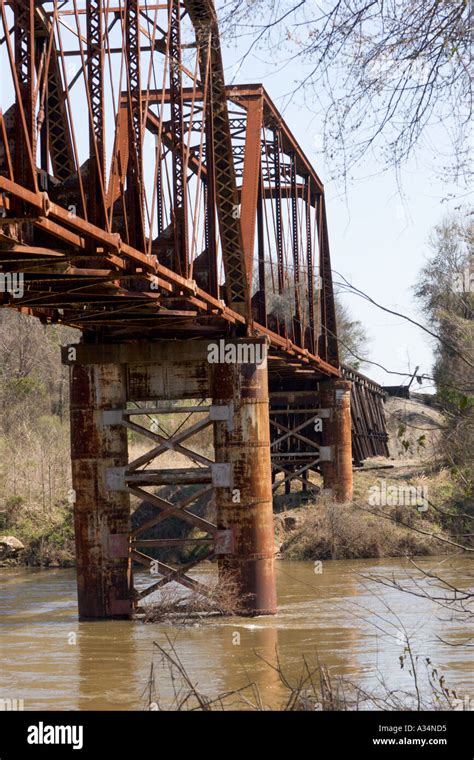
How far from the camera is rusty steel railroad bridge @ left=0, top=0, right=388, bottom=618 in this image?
42.1 ft

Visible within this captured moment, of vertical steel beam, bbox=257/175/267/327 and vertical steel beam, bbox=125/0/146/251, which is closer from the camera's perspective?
vertical steel beam, bbox=125/0/146/251

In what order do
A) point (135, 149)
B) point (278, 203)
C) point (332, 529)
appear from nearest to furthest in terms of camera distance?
point (135, 149) < point (278, 203) < point (332, 529)

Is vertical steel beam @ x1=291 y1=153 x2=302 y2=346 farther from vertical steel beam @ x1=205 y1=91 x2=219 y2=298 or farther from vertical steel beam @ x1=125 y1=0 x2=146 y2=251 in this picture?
vertical steel beam @ x1=125 y1=0 x2=146 y2=251

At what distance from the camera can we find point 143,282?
17.3 metres

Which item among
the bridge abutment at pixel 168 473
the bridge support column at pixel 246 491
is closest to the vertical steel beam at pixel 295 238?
the bridge abutment at pixel 168 473

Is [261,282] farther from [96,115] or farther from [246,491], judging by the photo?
[96,115]

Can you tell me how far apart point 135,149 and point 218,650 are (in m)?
7.52

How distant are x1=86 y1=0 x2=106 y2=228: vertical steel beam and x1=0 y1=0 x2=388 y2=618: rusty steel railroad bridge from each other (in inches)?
1.0

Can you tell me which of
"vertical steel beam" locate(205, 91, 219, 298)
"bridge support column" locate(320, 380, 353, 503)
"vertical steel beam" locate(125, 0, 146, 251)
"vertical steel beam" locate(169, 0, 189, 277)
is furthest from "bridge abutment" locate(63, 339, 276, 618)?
"bridge support column" locate(320, 380, 353, 503)

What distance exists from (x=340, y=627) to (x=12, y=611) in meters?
7.10

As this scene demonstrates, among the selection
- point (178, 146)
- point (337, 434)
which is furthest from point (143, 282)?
point (337, 434)

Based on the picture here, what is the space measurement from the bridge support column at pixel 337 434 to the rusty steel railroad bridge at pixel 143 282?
786 centimetres
